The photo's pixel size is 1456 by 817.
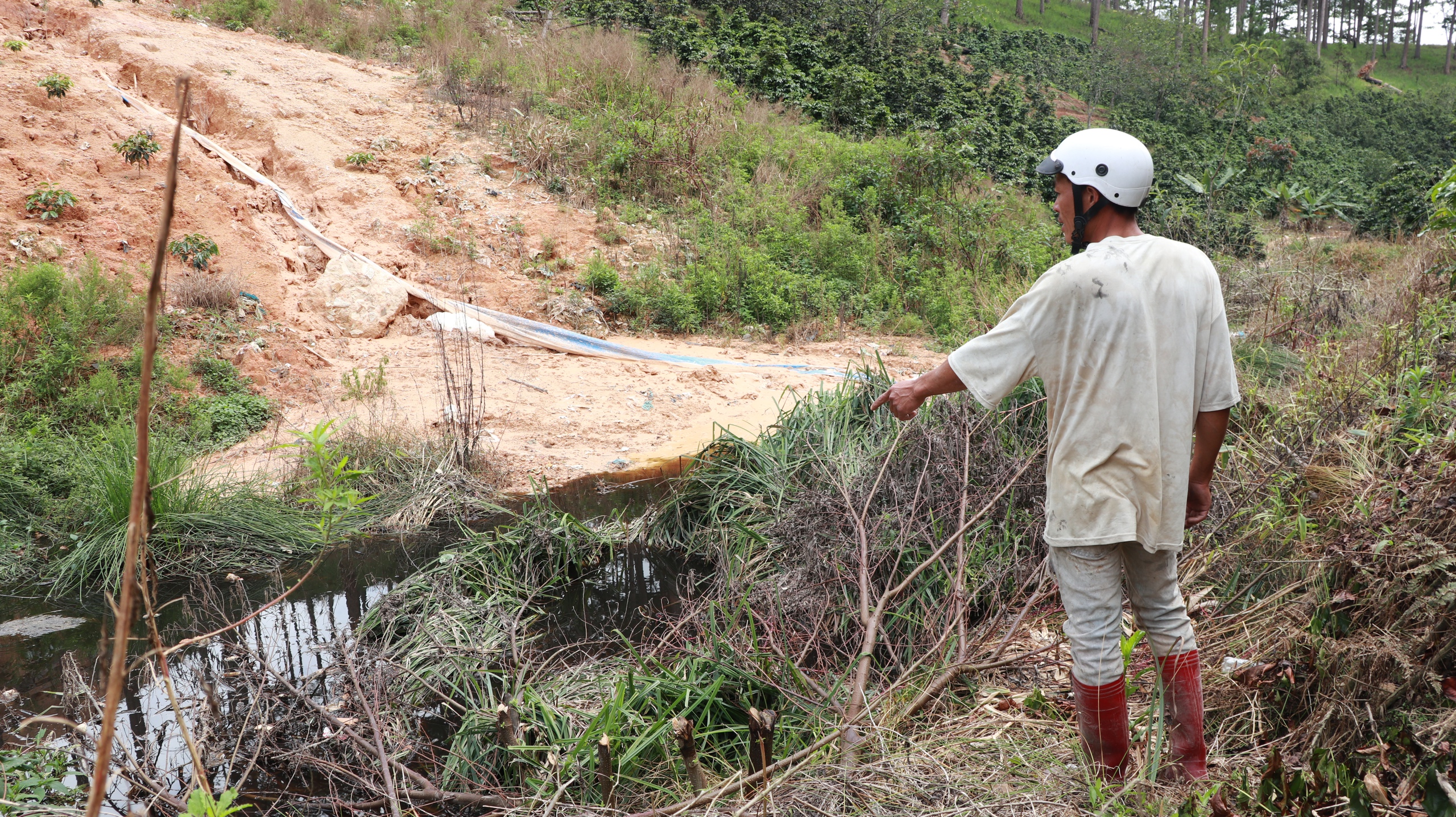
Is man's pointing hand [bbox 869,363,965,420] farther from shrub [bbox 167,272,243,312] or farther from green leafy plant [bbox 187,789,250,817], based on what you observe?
shrub [bbox 167,272,243,312]

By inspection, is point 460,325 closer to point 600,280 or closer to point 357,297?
point 357,297

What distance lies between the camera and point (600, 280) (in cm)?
970

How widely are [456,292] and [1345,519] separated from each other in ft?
27.1

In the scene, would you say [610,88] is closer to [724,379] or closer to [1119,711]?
[724,379]

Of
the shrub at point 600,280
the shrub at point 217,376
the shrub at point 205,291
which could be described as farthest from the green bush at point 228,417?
the shrub at point 600,280

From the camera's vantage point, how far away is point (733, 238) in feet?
34.3

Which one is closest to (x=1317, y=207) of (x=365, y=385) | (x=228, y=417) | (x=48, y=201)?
(x=365, y=385)

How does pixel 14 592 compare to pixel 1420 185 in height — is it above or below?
below

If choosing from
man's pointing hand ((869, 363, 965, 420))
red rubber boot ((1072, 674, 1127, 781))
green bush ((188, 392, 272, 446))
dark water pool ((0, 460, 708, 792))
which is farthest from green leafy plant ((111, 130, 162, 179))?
red rubber boot ((1072, 674, 1127, 781))

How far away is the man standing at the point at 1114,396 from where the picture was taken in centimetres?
207

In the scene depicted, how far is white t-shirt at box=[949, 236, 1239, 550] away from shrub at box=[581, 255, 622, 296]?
7833mm

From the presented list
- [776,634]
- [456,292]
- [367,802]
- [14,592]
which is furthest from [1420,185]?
[14,592]

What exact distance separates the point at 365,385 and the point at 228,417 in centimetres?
107

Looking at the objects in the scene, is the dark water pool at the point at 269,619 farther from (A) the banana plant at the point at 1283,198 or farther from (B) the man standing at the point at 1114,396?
(A) the banana plant at the point at 1283,198
